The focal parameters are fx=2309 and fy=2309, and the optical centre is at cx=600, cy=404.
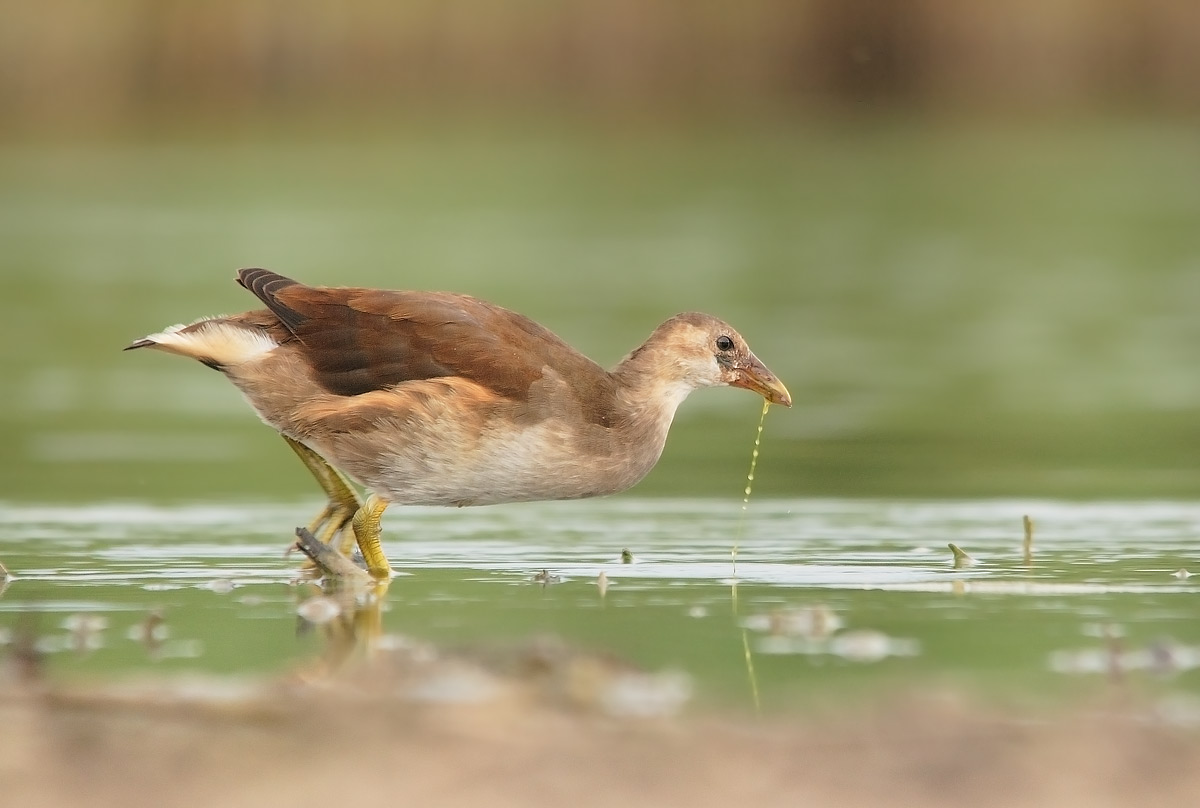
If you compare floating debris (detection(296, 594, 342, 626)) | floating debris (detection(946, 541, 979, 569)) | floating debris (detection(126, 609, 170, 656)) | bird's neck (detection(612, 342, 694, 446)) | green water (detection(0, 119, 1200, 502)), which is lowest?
floating debris (detection(126, 609, 170, 656))

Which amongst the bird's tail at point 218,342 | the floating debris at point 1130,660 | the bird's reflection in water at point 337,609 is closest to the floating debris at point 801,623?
the floating debris at point 1130,660

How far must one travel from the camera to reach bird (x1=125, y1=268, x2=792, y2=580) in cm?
941

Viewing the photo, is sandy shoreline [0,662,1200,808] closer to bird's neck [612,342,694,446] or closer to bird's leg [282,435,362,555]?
bird's neck [612,342,694,446]

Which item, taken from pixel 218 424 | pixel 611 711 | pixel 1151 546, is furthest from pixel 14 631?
pixel 218 424

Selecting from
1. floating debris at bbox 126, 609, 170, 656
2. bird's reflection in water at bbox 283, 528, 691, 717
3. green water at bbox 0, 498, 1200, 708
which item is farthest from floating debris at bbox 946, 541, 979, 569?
floating debris at bbox 126, 609, 170, 656

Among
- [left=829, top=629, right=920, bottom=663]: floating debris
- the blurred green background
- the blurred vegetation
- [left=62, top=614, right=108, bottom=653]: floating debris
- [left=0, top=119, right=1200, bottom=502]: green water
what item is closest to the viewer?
[left=829, top=629, right=920, bottom=663]: floating debris

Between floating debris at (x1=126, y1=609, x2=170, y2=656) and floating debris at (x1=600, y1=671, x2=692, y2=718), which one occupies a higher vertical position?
floating debris at (x1=126, y1=609, x2=170, y2=656)

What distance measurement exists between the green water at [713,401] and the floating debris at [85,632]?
0.18 ft

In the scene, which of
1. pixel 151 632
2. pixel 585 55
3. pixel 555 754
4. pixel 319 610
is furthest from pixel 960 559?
pixel 585 55

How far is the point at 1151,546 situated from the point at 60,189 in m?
27.0

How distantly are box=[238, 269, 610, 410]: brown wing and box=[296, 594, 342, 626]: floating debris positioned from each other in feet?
4.12

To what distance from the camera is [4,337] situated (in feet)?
66.6

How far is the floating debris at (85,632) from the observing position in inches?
304

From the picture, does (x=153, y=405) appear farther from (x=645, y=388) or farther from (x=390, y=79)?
(x=390, y=79)
